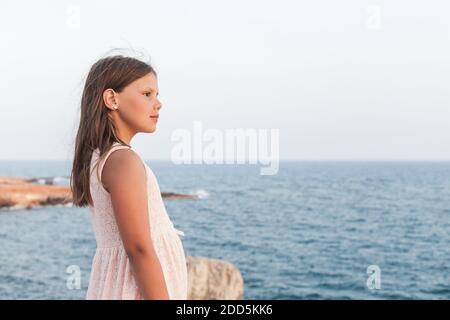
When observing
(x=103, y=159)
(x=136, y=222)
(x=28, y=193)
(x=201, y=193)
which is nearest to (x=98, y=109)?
(x=103, y=159)

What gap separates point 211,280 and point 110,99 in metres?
13.6

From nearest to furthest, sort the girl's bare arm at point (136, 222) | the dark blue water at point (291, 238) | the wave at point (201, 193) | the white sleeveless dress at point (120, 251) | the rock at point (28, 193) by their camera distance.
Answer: the girl's bare arm at point (136, 222), the white sleeveless dress at point (120, 251), the dark blue water at point (291, 238), the rock at point (28, 193), the wave at point (201, 193)

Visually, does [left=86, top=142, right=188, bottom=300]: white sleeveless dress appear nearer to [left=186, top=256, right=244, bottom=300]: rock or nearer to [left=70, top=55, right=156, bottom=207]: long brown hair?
[left=70, top=55, right=156, bottom=207]: long brown hair

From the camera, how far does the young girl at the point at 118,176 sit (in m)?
1.87

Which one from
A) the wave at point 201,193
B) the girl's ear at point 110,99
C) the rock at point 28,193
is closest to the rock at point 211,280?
the girl's ear at point 110,99

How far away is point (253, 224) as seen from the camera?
71.5m

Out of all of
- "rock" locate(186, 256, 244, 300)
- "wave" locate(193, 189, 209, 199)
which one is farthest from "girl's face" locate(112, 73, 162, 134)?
"wave" locate(193, 189, 209, 199)

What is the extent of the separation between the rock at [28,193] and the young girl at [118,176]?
47.6m

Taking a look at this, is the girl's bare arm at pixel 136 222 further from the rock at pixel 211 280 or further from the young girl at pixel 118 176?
the rock at pixel 211 280

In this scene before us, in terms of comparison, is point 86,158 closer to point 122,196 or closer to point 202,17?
point 122,196

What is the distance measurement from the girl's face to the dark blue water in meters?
42.1

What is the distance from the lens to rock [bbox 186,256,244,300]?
47.8ft
